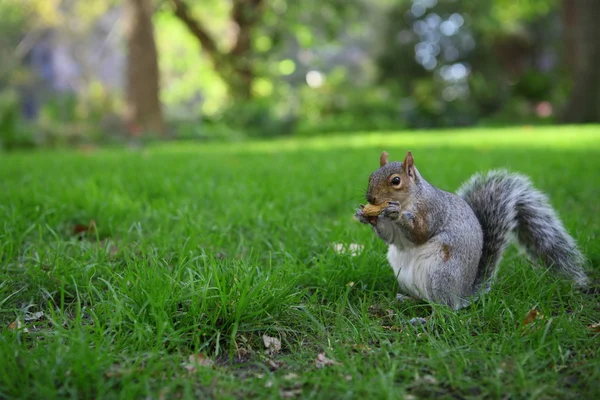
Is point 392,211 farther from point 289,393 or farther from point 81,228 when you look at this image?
point 81,228

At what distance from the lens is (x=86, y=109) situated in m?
10.1

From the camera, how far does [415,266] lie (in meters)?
1.68

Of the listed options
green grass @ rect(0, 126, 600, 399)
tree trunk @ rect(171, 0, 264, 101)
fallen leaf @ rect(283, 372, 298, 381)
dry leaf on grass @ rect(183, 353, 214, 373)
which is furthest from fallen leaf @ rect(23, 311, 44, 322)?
tree trunk @ rect(171, 0, 264, 101)

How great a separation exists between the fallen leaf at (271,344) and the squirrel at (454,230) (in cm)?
48

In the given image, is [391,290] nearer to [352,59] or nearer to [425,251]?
[425,251]

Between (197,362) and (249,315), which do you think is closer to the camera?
(197,362)

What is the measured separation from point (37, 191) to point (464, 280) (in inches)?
99.1

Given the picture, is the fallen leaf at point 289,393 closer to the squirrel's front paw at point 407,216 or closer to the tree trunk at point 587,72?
the squirrel's front paw at point 407,216

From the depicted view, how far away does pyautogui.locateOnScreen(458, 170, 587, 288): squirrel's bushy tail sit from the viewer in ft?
5.93

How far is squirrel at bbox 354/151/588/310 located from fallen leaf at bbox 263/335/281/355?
1.58 feet

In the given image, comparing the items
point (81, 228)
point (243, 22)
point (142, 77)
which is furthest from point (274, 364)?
point (243, 22)

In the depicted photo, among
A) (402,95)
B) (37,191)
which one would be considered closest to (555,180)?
(37,191)

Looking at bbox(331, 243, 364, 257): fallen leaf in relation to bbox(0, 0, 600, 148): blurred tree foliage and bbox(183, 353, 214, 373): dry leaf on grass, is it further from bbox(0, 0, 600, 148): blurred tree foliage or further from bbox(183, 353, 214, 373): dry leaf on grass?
Answer: bbox(0, 0, 600, 148): blurred tree foliage

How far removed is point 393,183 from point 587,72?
11.1 m
